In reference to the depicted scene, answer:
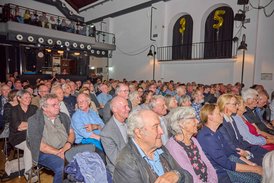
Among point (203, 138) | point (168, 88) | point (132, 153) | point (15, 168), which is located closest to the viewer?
point (132, 153)

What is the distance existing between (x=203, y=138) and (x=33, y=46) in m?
13.1

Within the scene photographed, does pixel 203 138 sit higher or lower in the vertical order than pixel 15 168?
higher

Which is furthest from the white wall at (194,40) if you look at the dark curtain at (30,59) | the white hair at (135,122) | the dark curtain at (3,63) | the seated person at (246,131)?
the white hair at (135,122)

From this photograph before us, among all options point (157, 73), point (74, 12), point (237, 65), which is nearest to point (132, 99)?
point (237, 65)

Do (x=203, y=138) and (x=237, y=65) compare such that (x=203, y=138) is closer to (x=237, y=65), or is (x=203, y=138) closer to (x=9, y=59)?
(x=237, y=65)

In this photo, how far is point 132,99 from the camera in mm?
4082

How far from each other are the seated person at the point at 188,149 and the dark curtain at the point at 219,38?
9224mm

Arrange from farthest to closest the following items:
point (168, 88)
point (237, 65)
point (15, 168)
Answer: point (237, 65) < point (168, 88) < point (15, 168)

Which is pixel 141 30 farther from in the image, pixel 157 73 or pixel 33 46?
pixel 33 46

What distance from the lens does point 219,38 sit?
11148 mm

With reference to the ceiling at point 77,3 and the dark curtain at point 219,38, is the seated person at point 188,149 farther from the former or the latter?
the ceiling at point 77,3

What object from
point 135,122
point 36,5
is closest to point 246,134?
point 135,122

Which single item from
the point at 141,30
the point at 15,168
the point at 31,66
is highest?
the point at 141,30

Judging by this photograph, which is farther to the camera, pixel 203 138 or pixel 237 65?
pixel 237 65
